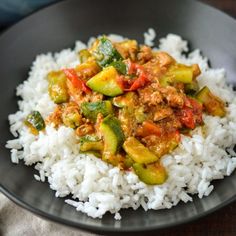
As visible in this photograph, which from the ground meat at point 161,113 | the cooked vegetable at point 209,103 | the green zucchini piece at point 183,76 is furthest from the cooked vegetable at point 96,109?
the cooked vegetable at point 209,103

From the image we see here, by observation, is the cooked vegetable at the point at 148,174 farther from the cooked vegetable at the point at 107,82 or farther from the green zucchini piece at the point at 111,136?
the cooked vegetable at the point at 107,82

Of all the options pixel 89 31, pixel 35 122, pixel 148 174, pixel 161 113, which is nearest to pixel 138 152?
pixel 148 174

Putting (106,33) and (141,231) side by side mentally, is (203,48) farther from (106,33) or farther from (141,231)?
(141,231)

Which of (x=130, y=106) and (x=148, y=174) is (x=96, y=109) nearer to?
(x=130, y=106)

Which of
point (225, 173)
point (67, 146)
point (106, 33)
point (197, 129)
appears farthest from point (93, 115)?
point (106, 33)

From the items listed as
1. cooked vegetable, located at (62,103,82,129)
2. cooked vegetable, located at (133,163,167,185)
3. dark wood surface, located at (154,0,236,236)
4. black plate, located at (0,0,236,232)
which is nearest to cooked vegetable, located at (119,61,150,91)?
cooked vegetable, located at (62,103,82,129)

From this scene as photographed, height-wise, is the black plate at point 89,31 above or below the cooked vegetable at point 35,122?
above
